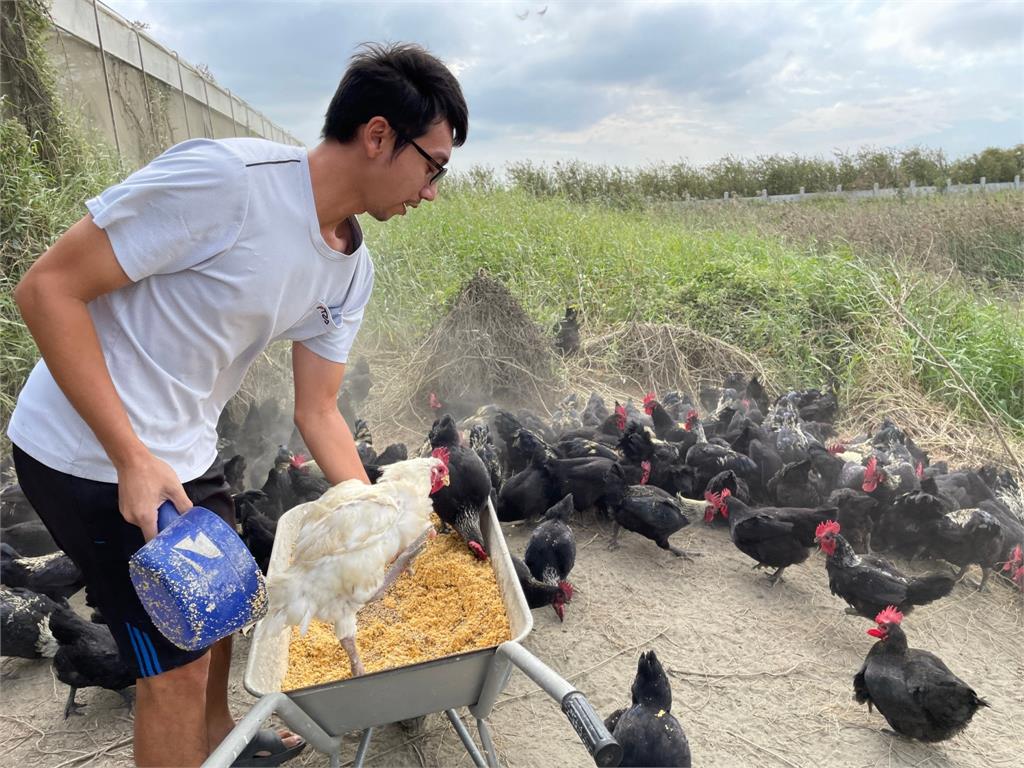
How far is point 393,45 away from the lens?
182 centimetres

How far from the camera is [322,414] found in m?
2.34

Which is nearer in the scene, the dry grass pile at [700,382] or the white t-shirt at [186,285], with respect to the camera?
the white t-shirt at [186,285]

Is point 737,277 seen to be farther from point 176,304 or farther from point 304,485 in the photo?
point 176,304

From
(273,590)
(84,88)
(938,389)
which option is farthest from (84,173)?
(938,389)

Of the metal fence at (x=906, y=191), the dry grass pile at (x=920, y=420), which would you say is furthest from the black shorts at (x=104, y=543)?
the metal fence at (x=906, y=191)

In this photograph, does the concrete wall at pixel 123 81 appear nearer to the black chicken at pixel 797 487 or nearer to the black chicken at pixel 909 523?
the black chicken at pixel 797 487

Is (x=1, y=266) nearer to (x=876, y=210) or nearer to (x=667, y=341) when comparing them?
(x=667, y=341)

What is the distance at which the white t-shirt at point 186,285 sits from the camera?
1.48 m

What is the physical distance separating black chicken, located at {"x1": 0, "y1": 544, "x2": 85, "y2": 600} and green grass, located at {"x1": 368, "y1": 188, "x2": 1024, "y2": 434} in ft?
13.9

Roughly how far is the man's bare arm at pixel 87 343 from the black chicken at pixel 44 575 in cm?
226

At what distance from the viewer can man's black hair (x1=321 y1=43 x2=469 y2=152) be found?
5.56 ft

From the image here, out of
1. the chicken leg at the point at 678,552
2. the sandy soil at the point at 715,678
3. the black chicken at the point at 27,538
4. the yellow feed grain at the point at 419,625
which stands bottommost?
the sandy soil at the point at 715,678

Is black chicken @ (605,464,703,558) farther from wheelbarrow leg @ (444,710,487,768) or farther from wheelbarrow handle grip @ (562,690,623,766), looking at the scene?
wheelbarrow handle grip @ (562,690,623,766)

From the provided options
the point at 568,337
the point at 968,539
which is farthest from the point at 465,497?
the point at 568,337
